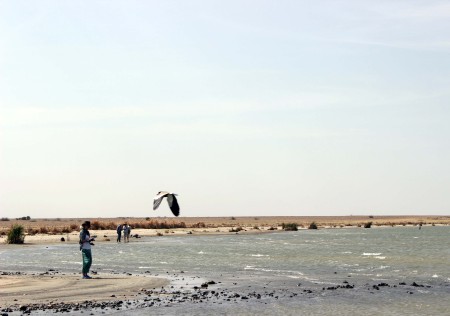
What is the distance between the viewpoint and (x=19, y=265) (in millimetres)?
37562

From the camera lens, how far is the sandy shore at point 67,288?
75.0 feet

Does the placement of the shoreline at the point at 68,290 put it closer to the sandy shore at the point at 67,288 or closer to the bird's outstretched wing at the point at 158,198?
the sandy shore at the point at 67,288

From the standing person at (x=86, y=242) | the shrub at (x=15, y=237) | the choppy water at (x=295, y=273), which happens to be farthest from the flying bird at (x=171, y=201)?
the shrub at (x=15, y=237)

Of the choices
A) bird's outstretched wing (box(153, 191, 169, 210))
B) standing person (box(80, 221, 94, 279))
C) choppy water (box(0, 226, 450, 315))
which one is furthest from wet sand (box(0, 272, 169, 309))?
bird's outstretched wing (box(153, 191, 169, 210))

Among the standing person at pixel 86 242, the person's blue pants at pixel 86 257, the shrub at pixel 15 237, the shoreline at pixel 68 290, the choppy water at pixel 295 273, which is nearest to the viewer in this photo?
the shoreline at pixel 68 290

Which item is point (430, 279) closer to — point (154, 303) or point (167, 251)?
point (154, 303)

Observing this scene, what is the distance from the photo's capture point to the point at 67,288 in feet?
83.8

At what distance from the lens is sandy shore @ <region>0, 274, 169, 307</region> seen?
2288 cm

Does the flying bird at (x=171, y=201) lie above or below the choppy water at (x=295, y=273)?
above

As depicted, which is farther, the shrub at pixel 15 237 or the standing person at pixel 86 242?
the shrub at pixel 15 237

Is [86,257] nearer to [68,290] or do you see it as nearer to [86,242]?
[86,242]

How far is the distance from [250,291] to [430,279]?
430 inches

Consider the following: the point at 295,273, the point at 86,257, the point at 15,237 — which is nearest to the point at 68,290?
the point at 86,257

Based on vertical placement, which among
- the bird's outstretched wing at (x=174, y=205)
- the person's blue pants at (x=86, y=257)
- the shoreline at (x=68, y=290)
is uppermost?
the bird's outstretched wing at (x=174, y=205)
